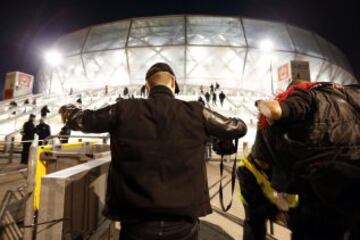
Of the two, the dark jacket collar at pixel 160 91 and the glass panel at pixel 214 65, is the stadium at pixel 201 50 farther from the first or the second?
the dark jacket collar at pixel 160 91

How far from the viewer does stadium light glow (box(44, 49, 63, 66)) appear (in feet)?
118

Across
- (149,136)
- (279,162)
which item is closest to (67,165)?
(149,136)

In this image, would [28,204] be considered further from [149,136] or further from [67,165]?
[149,136]

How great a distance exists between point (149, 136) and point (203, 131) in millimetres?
354

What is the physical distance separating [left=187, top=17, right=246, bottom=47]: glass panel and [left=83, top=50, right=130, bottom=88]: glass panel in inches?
337

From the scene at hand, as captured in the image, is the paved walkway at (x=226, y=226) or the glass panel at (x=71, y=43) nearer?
the paved walkway at (x=226, y=226)

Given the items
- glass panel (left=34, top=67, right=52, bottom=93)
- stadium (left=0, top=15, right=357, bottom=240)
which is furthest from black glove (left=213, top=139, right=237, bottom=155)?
glass panel (left=34, top=67, right=52, bottom=93)

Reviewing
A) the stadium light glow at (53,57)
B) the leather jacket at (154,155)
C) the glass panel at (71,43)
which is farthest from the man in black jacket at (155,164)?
the stadium light glow at (53,57)

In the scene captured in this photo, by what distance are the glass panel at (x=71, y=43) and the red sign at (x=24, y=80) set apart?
9.22 meters

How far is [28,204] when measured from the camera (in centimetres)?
264

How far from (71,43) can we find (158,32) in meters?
13.6

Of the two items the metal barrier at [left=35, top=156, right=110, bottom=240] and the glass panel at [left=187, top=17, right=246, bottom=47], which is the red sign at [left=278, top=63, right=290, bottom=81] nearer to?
the metal barrier at [left=35, top=156, right=110, bottom=240]

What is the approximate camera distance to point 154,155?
1505 millimetres

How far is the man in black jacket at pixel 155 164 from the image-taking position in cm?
150
